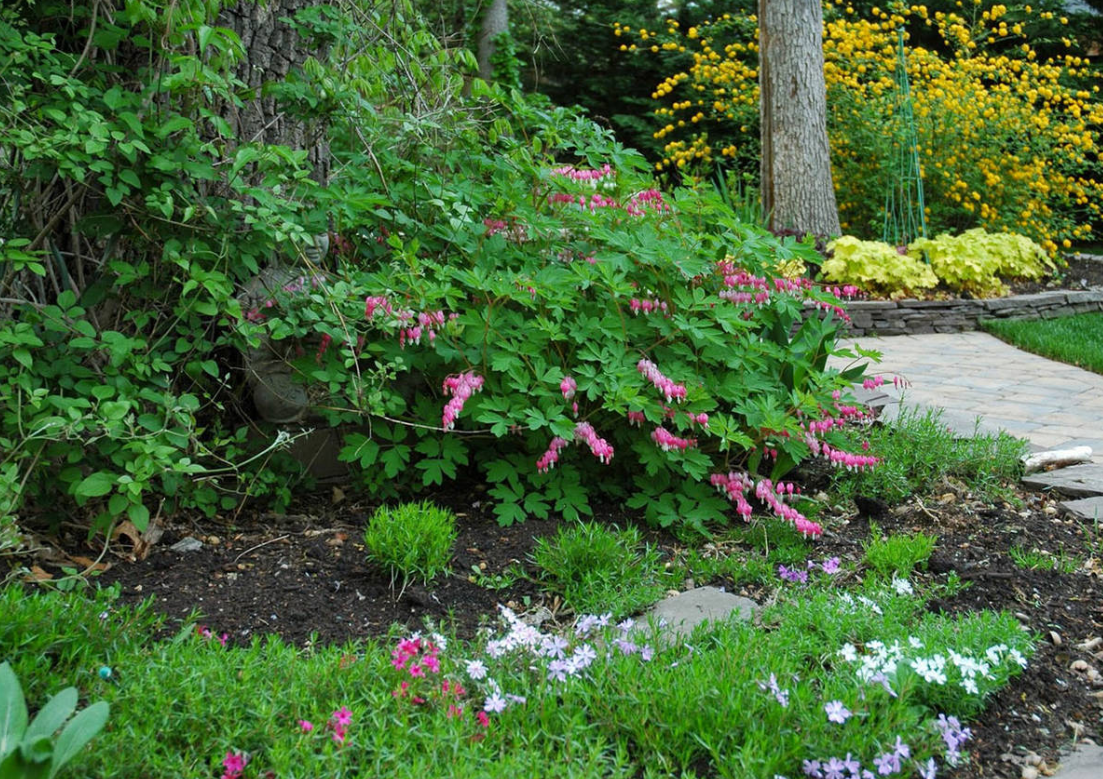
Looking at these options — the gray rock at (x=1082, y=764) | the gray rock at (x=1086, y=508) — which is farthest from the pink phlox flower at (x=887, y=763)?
the gray rock at (x=1086, y=508)

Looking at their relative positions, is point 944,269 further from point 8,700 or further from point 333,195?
point 8,700

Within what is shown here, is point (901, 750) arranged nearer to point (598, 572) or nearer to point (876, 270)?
point (598, 572)

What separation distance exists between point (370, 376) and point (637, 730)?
4.80 ft

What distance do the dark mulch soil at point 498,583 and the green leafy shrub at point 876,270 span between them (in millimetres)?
4172

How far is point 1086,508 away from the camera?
3.31 m

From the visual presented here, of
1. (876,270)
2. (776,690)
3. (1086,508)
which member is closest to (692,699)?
(776,690)

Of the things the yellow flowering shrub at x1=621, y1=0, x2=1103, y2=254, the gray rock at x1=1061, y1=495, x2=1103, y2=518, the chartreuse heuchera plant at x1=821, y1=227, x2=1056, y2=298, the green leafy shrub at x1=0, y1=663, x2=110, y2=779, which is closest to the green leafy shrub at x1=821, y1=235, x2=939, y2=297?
the chartreuse heuchera plant at x1=821, y1=227, x2=1056, y2=298

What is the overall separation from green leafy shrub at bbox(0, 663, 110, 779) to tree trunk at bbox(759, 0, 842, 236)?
713 centimetres

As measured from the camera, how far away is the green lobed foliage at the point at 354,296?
8.76ft

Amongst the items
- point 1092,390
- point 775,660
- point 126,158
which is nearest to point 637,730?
point 775,660

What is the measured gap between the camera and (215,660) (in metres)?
2.02

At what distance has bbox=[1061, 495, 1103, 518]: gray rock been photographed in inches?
128

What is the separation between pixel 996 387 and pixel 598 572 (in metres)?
3.63

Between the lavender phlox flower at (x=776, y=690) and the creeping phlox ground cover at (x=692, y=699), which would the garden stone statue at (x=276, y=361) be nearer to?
the creeping phlox ground cover at (x=692, y=699)
